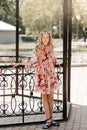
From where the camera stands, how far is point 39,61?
23.7 ft

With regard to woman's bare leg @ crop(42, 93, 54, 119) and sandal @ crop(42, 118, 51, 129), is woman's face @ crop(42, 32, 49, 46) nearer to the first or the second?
woman's bare leg @ crop(42, 93, 54, 119)

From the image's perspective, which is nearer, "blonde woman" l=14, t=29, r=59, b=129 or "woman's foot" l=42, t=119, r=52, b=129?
"blonde woman" l=14, t=29, r=59, b=129

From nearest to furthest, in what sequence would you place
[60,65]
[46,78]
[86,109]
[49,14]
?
[46,78], [60,65], [86,109], [49,14]

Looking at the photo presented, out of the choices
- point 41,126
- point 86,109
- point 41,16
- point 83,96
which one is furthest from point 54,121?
point 41,16

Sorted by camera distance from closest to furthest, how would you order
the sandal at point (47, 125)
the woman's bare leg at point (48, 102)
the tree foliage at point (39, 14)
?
1. the woman's bare leg at point (48, 102)
2. the sandal at point (47, 125)
3. the tree foliage at point (39, 14)

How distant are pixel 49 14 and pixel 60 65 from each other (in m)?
41.2

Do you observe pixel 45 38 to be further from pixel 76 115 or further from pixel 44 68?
pixel 76 115

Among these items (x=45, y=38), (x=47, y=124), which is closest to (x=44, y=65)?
(x=45, y=38)

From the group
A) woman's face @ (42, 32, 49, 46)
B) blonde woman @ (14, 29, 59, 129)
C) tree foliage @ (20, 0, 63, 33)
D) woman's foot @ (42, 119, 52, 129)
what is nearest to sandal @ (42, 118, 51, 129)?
woman's foot @ (42, 119, 52, 129)

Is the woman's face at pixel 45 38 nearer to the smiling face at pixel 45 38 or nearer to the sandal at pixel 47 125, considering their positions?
the smiling face at pixel 45 38

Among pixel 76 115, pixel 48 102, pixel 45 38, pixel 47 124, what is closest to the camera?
pixel 45 38

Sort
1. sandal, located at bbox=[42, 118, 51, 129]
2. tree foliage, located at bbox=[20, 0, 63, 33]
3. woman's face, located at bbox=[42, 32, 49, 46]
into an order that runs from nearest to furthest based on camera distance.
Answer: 1. woman's face, located at bbox=[42, 32, 49, 46]
2. sandal, located at bbox=[42, 118, 51, 129]
3. tree foliage, located at bbox=[20, 0, 63, 33]

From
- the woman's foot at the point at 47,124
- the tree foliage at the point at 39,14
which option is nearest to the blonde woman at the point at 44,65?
the woman's foot at the point at 47,124

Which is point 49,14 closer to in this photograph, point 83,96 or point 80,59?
point 80,59
